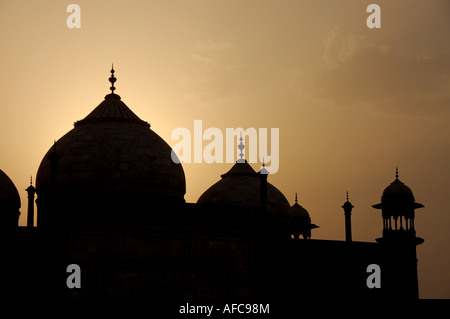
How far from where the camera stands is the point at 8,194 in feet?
89.7

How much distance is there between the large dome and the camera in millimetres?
25047

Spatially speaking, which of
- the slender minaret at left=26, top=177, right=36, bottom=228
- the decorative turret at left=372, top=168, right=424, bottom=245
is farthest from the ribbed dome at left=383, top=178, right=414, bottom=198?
the slender minaret at left=26, top=177, right=36, bottom=228

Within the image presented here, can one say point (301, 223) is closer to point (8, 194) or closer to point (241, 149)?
point (241, 149)

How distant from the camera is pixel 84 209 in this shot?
22.4 m

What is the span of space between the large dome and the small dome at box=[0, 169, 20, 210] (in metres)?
1.39

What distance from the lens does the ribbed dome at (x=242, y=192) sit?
1171 inches

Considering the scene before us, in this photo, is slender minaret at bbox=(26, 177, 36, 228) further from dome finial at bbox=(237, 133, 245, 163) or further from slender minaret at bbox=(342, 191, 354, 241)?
slender minaret at bbox=(342, 191, 354, 241)

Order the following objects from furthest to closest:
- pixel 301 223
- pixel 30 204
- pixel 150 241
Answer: pixel 301 223
pixel 30 204
pixel 150 241

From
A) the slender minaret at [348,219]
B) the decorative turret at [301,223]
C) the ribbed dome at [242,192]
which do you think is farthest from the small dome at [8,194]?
the decorative turret at [301,223]

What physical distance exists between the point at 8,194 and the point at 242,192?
721 centimetres

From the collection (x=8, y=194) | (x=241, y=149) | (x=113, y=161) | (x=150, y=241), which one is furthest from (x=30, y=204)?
(x=241, y=149)

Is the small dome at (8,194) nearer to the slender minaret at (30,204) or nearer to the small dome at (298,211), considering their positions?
the slender minaret at (30,204)
